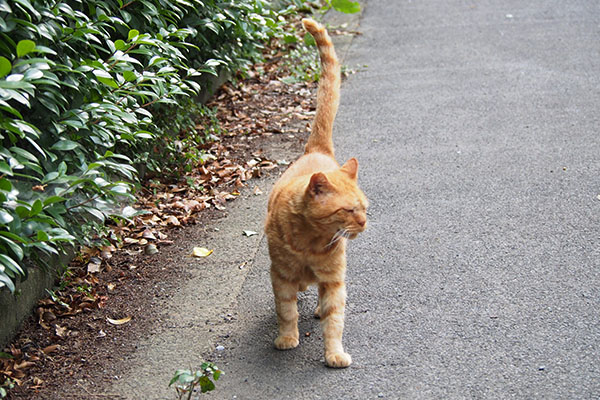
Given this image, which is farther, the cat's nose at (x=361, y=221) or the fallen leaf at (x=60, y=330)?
the fallen leaf at (x=60, y=330)

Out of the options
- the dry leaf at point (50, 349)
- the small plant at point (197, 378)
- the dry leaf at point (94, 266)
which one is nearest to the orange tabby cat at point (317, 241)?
the small plant at point (197, 378)

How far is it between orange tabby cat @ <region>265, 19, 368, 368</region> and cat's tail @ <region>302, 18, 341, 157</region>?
23.6 inches

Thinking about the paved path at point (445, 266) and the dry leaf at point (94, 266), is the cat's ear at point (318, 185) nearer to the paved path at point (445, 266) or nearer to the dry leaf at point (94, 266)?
the paved path at point (445, 266)

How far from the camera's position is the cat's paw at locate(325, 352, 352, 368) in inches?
143

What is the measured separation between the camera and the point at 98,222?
4.73 metres

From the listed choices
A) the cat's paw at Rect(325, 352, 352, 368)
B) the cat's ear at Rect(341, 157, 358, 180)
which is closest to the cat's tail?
the cat's ear at Rect(341, 157, 358, 180)

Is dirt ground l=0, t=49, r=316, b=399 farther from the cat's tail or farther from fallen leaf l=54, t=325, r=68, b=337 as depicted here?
the cat's tail

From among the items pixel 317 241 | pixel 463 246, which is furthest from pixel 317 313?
pixel 463 246

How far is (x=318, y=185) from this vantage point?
3.46 meters

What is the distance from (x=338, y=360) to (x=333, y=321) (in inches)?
8.1

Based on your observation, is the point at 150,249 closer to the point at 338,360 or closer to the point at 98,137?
the point at 98,137

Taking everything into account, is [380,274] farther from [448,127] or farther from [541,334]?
[448,127]

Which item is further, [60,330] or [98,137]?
[60,330]

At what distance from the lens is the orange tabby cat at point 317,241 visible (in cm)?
352
